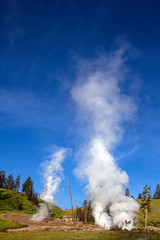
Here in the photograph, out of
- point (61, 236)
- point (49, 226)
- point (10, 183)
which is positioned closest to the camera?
point (61, 236)

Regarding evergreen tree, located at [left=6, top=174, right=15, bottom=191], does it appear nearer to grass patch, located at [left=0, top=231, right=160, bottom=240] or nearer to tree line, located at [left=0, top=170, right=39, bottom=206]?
tree line, located at [left=0, top=170, right=39, bottom=206]

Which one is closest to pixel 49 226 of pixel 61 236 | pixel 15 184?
→ pixel 61 236

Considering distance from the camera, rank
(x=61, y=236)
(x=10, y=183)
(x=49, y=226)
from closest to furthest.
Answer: (x=61, y=236) < (x=49, y=226) < (x=10, y=183)

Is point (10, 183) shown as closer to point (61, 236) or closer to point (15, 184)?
point (15, 184)

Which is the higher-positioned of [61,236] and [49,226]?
[61,236]

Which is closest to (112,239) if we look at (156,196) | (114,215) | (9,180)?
(114,215)

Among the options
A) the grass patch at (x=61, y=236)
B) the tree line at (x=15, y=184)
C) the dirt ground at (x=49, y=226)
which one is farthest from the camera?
the tree line at (x=15, y=184)

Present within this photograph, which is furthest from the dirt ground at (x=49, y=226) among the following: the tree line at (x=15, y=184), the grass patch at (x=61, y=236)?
the tree line at (x=15, y=184)

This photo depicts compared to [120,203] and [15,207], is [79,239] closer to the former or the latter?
[120,203]

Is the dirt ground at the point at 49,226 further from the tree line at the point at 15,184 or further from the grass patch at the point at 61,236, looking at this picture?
the tree line at the point at 15,184

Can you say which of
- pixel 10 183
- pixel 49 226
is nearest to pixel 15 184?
pixel 10 183

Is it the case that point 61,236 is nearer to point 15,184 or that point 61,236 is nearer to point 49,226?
point 49,226

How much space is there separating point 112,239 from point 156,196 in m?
189

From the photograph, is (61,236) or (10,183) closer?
(61,236)
